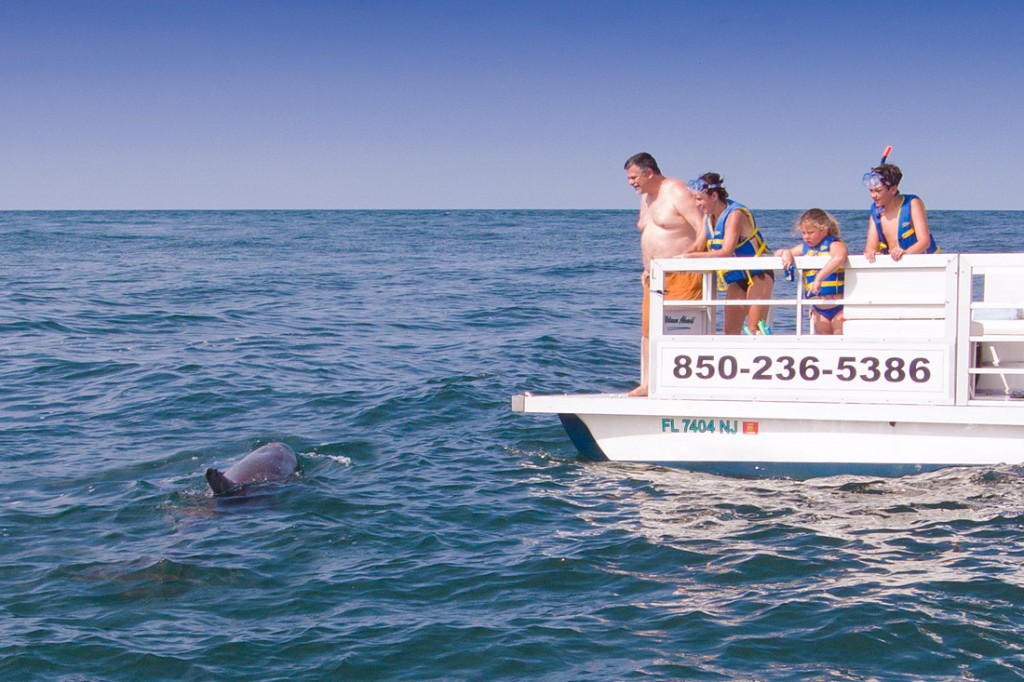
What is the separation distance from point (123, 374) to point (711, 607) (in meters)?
11.1

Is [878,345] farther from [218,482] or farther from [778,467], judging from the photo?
[218,482]

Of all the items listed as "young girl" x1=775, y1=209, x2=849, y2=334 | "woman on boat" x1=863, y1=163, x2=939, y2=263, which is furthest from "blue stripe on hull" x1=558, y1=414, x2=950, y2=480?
"woman on boat" x1=863, y1=163, x2=939, y2=263

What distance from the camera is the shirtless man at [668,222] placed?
9828 millimetres

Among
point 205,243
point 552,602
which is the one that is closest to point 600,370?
point 552,602

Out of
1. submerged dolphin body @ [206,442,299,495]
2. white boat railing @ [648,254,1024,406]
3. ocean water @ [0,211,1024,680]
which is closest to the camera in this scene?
ocean water @ [0,211,1024,680]

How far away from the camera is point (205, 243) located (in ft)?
159

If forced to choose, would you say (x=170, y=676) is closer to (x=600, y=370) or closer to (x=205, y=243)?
(x=600, y=370)

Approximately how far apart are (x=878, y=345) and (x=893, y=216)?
3.82 feet

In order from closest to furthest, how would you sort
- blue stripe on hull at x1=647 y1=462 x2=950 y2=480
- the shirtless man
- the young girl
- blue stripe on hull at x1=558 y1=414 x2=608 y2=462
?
1. the young girl
2. blue stripe on hull at x1=647 y1=462 x2=950 y2=480
3. the shirtless man
4. blue stripe on hull at x1=558 y1=414 x2=608 y2=462

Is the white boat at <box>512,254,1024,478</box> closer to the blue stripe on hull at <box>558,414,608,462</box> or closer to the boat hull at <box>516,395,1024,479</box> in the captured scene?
the boat hull at <box>516,395,1024,479</box>

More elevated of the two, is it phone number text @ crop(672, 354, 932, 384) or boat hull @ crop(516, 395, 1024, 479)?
phone number text @ crop(672, 354, 932, 384)

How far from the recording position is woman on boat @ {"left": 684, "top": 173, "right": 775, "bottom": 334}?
31.1 feet

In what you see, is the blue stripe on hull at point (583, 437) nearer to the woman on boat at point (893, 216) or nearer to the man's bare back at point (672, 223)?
the man's bare back at point (672, 223)

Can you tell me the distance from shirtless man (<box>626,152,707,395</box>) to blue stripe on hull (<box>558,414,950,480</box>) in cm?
64
